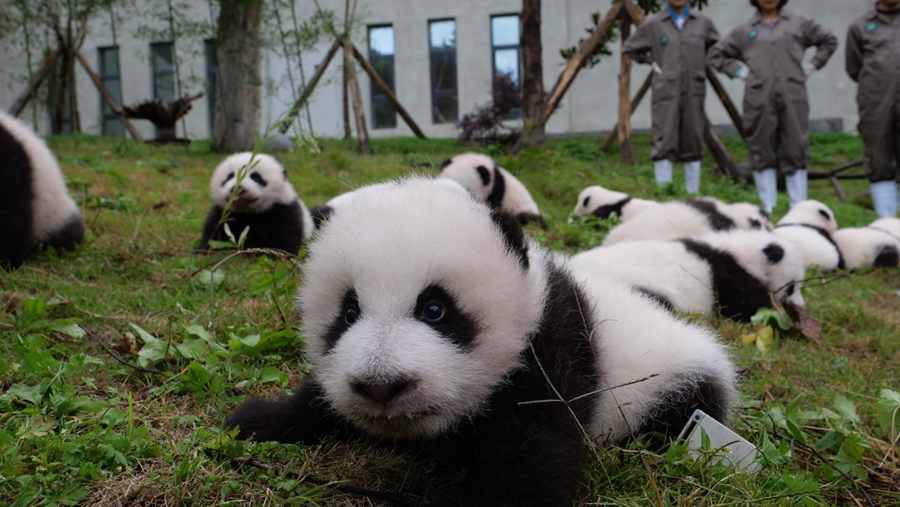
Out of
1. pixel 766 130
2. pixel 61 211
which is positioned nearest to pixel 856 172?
pixel 766 130

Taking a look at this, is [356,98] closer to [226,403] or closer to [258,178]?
[258,178]

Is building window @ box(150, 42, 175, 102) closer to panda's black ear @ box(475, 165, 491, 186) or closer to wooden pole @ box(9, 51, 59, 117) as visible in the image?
wooden pole @ box(9, 51, 59, 117)

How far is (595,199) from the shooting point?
8.92 meters

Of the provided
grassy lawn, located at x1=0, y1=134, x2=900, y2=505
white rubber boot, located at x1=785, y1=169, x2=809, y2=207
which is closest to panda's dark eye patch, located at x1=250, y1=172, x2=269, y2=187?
grassy lawn, located at x1=0, y1=134, x2=900, y2=505

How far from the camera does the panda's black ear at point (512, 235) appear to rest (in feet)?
7.20

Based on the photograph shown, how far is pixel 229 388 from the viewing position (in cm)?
296

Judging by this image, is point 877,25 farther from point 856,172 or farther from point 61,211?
point 61,211

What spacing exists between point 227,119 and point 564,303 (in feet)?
35.9

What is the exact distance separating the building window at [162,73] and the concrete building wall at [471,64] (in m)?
0.38

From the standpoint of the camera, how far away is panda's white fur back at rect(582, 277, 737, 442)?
2.51 metres

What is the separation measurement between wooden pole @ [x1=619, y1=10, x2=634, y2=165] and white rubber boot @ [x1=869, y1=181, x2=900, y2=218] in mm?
4247

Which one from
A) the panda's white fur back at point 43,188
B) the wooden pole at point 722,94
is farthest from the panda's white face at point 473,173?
the wooden pole at point 722,94

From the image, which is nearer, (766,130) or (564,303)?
(564,303)

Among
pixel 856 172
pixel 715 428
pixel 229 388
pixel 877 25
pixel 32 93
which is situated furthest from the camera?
pixel 32 93
